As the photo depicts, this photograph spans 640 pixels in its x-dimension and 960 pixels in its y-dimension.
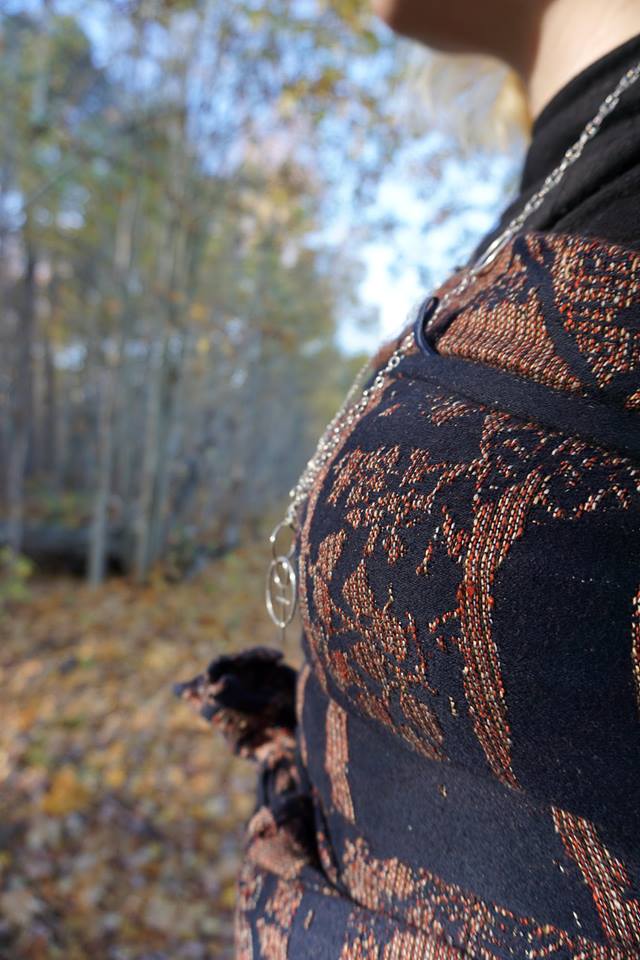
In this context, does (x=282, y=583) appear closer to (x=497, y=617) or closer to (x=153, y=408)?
(x=497, y=617)

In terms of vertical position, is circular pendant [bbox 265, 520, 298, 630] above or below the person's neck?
below

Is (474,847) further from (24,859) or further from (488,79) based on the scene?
(24,859)

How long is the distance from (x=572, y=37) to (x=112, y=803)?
3525mm

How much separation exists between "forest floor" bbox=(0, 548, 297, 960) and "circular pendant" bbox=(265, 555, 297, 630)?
7.52ft

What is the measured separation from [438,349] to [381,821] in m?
0.43

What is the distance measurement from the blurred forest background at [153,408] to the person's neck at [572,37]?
34cm

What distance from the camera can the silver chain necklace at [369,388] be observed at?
560 millimetres

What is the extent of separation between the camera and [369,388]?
0.61 meters

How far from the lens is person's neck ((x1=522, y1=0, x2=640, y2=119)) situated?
604 millimetres

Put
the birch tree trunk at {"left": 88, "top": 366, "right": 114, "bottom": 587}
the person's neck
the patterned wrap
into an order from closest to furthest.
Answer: the patterned wrap → the person's neck → the birch tree trunk at {"left": 88, "top": 366, "right": 114, "bottom": 587}

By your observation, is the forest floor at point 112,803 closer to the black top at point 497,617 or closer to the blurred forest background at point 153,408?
the blurred forest background at point 153,408

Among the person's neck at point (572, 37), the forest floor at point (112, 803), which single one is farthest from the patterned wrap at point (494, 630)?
the forest floor at point (112, 803)

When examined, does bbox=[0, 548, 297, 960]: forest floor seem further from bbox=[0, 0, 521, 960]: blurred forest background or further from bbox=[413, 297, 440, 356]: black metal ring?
bbox=[413, 297, 440, 356]: black metal ring

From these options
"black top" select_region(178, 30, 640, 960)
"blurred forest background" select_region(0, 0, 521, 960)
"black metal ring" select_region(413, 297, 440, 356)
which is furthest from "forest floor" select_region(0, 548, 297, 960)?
"black metal ring" select_region(413, 297, 440, 356)
